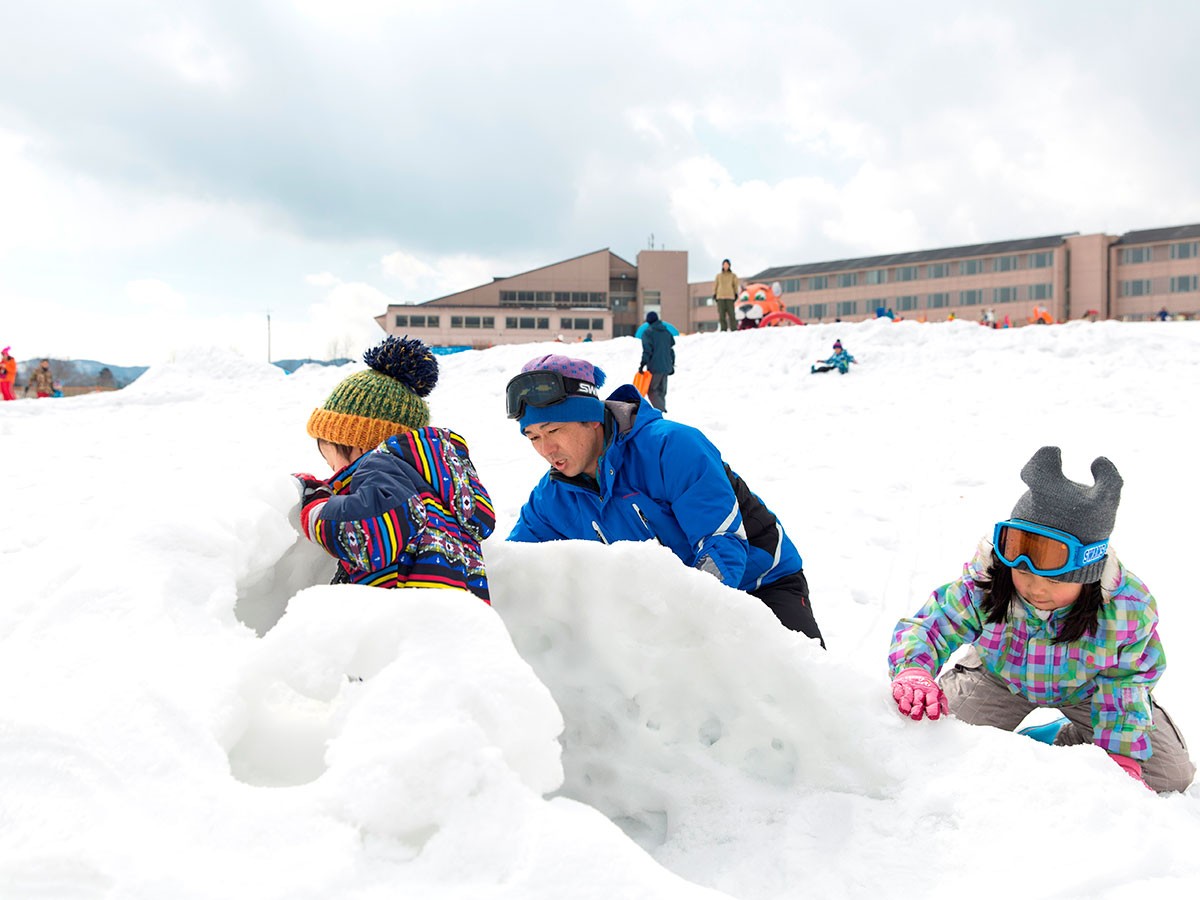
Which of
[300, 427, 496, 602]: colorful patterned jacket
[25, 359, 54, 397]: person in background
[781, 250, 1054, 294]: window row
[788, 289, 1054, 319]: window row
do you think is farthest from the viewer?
[788, 289, 1054, 319]: window row

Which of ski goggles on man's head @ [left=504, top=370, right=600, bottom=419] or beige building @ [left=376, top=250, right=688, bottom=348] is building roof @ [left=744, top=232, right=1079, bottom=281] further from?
ski goggles on man's head @ [left=504, top=370, right=600, bottom=419]

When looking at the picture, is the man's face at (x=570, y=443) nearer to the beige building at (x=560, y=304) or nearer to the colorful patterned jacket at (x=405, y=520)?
the colorful patterned jacket at (x=405, y=520)

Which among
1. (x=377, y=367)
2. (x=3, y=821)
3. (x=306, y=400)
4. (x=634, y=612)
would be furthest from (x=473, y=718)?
(x=306, y=400)

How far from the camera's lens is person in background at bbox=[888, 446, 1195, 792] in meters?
2.28

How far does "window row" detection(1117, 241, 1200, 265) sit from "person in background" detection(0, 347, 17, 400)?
2311 inches

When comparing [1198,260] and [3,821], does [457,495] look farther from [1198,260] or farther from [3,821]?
[1198,260]

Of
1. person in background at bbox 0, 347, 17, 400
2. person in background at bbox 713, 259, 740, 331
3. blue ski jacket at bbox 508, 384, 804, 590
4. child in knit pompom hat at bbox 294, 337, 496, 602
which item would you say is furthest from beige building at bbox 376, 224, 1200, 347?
child in knit pompom hat at bbox 294, 337, 496, 602

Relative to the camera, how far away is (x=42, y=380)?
19516 millimetres

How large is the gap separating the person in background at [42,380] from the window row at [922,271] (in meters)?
52.6

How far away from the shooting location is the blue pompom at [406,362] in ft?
9.02

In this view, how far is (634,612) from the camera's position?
6.57 feet

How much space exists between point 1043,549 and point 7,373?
21.2 m

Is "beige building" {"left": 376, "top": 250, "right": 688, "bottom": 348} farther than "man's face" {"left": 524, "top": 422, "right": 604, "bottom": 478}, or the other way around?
"beige building" {"left": 376, "top": 250, "right": 688, "bottom": 348}

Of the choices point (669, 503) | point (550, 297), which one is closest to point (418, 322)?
point (550, 297)
